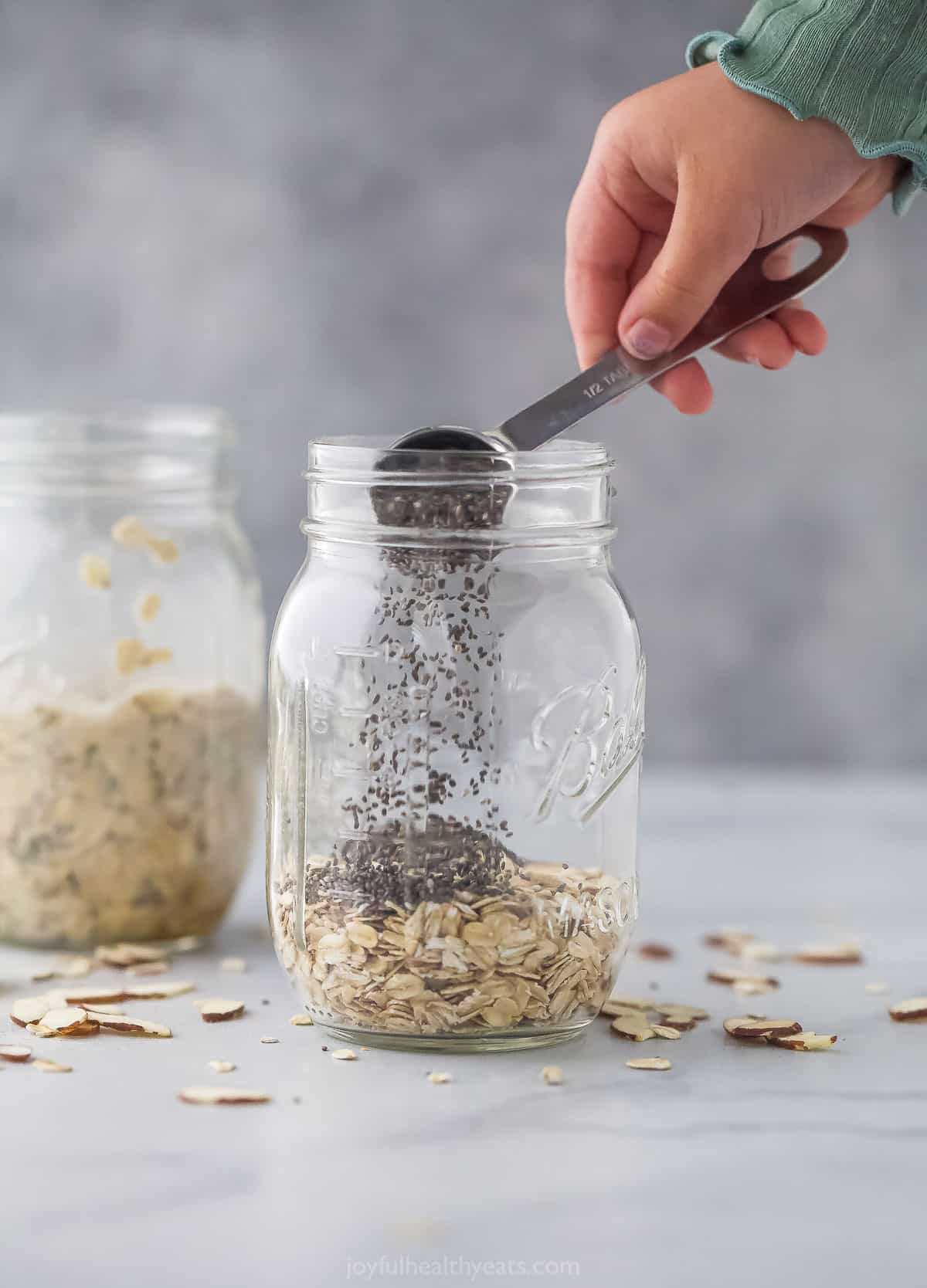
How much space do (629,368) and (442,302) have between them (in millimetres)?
655

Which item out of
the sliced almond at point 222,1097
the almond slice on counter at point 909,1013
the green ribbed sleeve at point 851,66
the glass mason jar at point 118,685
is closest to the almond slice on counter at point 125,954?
the glass mason jar at point 118,685

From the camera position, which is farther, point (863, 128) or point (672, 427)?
point (672, 427)

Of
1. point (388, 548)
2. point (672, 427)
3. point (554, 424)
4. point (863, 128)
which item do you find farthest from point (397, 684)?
point (672, 427)

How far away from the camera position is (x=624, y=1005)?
0.84 metres

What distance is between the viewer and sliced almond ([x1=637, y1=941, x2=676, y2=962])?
37.6 inches

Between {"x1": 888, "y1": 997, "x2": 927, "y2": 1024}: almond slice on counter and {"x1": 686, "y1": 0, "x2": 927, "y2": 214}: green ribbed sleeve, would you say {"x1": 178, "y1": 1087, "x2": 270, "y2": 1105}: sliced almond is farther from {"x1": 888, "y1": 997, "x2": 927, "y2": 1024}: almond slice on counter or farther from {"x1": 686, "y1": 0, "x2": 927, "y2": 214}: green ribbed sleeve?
{"x1": 686, "y1": 0, "x2": 927, "y2": 214}: green ribbed sleeve

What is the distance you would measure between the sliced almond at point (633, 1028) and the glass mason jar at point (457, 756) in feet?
0.13

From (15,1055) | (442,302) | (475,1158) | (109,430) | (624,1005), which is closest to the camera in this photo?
(475,1158)

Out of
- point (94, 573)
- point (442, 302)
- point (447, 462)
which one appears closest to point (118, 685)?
point (94, 573)

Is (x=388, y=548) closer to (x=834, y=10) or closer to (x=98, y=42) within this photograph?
(x=834, y=10)

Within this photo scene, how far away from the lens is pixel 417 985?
718mm

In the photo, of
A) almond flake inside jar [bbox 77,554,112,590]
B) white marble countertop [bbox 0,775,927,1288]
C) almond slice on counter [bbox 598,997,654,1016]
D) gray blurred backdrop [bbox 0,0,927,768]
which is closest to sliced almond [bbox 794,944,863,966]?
white marble countertop [bbox 0,775,927,1288]

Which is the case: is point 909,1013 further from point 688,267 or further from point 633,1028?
point 688,267

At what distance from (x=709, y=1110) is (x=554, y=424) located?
370 mm
